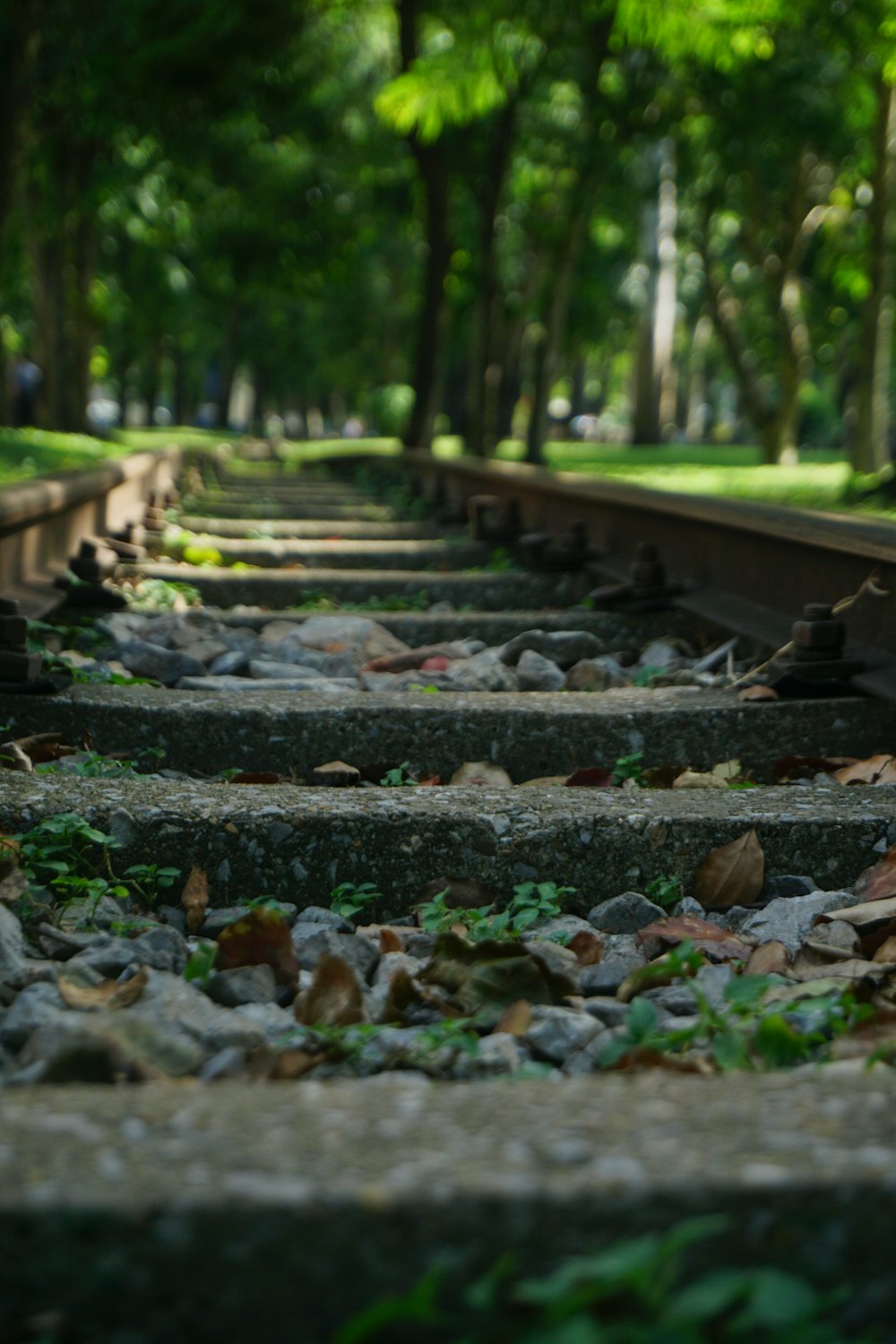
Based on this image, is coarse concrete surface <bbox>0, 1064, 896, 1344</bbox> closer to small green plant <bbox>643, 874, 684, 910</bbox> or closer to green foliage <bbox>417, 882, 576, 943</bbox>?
green foliage <bbox>417, 882, 576, 943</bbox>

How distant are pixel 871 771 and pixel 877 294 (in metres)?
12.2

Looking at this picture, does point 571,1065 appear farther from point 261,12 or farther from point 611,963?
point 261,12

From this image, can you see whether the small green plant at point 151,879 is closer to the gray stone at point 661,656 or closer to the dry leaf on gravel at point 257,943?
the dry leaf on gravel at point 257,943

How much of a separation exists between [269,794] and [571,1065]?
3.22ft

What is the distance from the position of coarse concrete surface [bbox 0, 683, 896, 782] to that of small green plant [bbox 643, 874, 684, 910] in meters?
0.85

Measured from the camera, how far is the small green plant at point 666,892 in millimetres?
2652

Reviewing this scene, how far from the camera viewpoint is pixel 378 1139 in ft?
4.24

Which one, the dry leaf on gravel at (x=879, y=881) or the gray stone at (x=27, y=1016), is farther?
the dry leaf on gravel at (x=879, y=881)

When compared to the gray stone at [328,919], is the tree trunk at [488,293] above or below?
above

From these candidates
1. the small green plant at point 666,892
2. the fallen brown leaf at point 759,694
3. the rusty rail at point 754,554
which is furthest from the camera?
the rusty rail at point 754,554

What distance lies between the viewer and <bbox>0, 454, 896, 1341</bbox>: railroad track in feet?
3.90

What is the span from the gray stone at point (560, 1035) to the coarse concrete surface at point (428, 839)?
0.62 metres

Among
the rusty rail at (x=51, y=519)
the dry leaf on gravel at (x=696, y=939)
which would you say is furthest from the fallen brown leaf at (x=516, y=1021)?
the rusty rail at (x=51, y=519)

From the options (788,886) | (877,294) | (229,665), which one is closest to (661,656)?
(229,665)
